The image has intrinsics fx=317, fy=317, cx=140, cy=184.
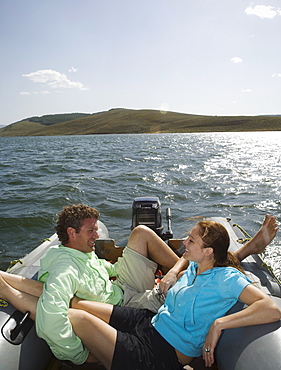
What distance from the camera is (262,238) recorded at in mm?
3113

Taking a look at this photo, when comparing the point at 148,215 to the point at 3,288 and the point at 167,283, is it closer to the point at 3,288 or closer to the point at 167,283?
the point at 167,283

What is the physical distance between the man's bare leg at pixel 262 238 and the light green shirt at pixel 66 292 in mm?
1349

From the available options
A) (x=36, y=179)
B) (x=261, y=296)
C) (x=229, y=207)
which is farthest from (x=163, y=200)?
(x=261, y=296)

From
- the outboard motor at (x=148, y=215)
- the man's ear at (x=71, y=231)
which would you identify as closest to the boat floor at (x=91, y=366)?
the man's ear at (x=71, y=231)

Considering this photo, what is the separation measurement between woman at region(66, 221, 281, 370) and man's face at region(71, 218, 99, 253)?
0.49 metres

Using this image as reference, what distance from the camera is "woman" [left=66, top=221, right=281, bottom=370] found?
206cm

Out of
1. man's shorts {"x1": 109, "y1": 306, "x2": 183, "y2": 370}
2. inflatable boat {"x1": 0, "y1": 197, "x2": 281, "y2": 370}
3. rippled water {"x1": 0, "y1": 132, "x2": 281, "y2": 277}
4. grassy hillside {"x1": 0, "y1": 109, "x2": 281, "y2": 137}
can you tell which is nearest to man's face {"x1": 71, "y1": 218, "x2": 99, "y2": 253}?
inflatable boat {"x1": 0, "y1": 197, "x2": 281, "y2": 370}

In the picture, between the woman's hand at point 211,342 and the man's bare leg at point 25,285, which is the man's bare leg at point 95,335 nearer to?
the man's bare leg at point 25,285

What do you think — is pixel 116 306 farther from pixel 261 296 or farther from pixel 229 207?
pixel 229 207

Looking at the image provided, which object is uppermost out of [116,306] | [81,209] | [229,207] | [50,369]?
[81,209]

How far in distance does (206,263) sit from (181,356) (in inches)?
26.4

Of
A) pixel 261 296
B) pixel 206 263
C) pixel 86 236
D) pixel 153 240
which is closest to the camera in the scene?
pixel 261 296

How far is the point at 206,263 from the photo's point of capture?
2389 millimetres

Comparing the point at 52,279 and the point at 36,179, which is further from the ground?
the point at 52,279
